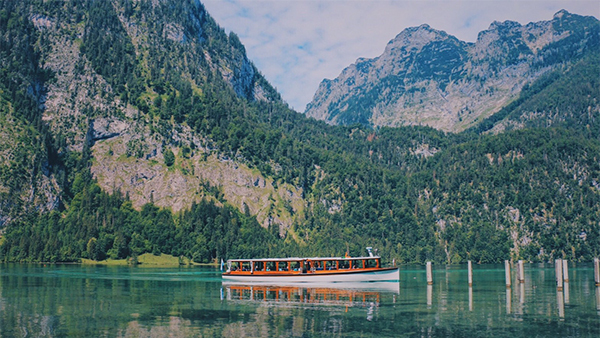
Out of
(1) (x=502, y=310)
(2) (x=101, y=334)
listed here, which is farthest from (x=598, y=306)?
(2) (x=101, y=334)

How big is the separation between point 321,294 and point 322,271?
28.3 m

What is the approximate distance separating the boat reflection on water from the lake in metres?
0.20

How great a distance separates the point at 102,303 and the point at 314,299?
35.9 meters

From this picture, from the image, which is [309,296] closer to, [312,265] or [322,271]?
[322,271]

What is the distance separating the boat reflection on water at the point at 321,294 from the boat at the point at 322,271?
1.82 metres

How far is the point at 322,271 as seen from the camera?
143 meters

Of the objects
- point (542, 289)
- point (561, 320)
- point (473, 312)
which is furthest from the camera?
point (542, 289)

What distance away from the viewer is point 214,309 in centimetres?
9006

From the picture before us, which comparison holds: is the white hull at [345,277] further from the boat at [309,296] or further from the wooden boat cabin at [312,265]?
the boat at [309,296]

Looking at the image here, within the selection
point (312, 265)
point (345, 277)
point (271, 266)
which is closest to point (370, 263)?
point (345, 277)

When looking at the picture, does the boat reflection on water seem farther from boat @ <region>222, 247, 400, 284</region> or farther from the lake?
boat @ <region>222, 247, 400, 284</region>

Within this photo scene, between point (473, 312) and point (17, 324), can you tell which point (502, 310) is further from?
point (17, 324)

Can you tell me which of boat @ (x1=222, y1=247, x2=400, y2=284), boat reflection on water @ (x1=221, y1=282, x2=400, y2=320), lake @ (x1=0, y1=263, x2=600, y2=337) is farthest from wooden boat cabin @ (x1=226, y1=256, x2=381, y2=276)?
lake @ (x1=0, y1=263, x2=600, y2=337)

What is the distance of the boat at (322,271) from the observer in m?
141
